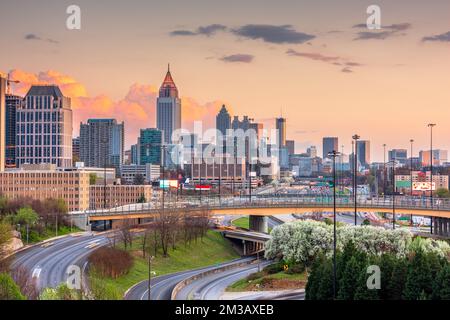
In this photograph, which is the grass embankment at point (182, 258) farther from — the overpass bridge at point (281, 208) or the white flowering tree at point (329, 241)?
the white flowering tree at point (329, 241)

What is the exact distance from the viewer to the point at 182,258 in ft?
185

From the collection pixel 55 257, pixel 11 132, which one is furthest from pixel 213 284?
pixel 11 132

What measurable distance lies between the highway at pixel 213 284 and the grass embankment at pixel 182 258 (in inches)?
144

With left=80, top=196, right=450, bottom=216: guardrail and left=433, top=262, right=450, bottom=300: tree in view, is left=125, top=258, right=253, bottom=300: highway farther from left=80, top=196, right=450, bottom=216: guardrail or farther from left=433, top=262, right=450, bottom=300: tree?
left=80, top=196, right=450, bottom=216: guardrail

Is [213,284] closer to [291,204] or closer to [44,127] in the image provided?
[291,204]

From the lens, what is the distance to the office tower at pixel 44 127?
571ft

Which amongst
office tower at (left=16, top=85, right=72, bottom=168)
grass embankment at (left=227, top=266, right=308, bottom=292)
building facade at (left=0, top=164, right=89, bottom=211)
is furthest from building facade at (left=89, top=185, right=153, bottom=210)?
grass embankment at (left=227, top=266, right=308, bottom=292)

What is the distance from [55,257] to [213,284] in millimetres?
11844

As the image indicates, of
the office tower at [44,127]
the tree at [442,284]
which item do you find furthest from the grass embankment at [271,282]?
the office tower at [44,127]

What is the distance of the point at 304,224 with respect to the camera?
50.1 m
